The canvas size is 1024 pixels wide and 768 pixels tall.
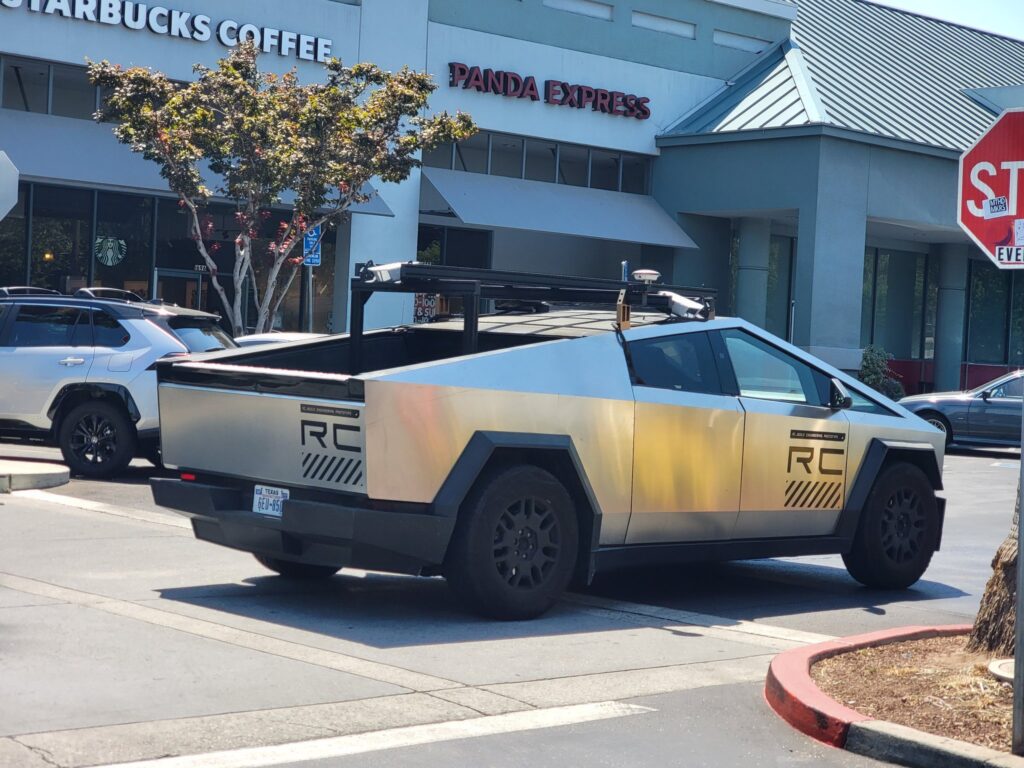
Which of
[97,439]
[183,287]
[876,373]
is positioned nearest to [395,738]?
[97,439]

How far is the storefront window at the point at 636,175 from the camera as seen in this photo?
121ft

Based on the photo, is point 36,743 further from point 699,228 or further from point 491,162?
point 699,228

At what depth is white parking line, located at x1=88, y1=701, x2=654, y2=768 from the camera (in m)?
5.15

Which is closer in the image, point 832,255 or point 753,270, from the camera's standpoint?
point 832,255

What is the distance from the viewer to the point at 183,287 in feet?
95.1

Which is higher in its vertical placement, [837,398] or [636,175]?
[636,175]

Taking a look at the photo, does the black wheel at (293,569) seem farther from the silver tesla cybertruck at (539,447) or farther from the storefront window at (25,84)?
the storefront window at (25,84)

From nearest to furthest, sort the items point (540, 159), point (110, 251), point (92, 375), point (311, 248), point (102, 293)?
point (92, 375) < point (102, 293) < point (311, 248) < point (110, 251) < point (540, 159)

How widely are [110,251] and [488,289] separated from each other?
807 inches

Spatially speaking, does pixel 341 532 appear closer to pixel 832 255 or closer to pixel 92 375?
pixel 92 375

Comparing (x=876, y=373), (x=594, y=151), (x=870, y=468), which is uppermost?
(x=594, y=151)

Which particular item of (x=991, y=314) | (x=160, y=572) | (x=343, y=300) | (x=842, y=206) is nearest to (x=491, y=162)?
(x=343, y=300)

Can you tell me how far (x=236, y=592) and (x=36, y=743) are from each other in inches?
135

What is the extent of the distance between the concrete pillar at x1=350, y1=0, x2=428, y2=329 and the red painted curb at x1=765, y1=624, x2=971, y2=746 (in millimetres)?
23499
